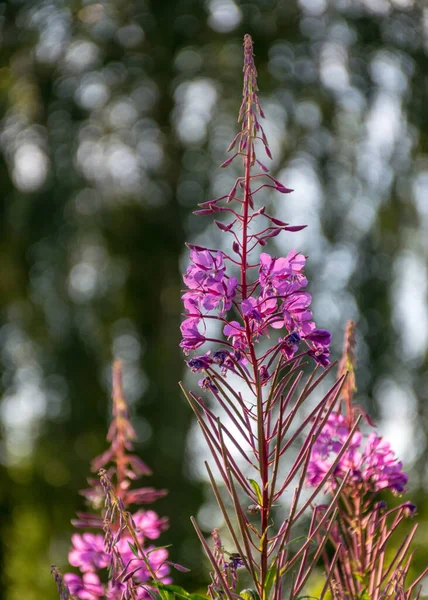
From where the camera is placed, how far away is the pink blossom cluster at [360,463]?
1.27 m

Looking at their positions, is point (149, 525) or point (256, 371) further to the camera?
point (149, 525)

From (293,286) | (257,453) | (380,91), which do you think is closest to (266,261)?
(293,286)

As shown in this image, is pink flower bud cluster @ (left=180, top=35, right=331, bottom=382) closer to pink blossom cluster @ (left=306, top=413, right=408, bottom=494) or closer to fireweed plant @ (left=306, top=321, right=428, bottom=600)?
fireweed plant @ (left=306, top=321, right=428, bottom=600)

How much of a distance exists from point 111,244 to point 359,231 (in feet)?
5.62

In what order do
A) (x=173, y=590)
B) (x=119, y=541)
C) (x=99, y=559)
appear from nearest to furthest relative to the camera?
(x=173, y=590)
(x=119, y=541)
(x=99, y=559)

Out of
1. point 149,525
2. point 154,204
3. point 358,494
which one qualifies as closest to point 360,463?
point 358,494

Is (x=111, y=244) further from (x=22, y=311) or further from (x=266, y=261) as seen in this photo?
(x=266, y=261)

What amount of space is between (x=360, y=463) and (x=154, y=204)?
4840mm

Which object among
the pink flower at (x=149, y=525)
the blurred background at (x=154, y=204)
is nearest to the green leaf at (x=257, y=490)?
the pink flower at (x=149, y=525)

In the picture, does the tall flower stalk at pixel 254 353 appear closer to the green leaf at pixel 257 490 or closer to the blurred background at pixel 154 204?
the green leaf at pixel 257 490

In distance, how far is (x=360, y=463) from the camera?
1.29 m

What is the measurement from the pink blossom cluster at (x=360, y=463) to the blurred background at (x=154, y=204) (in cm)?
408

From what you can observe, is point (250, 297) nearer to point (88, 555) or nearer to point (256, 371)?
point (256, 371)

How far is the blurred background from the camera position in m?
5.57
